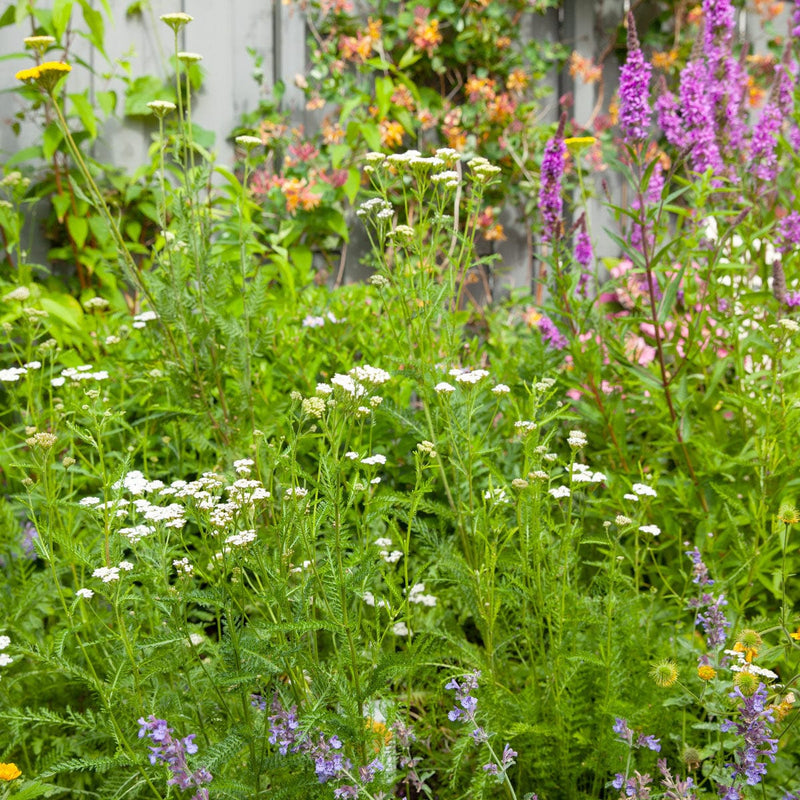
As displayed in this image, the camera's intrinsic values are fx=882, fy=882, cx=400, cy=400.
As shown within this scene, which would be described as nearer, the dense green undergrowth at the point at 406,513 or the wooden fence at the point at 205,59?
the dense green undergrowth at the point at 406,513

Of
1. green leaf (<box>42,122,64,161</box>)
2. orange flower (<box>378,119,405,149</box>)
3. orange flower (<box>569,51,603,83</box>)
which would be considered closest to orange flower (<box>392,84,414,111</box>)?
orange flower (<box>378,119,405,149</box>)

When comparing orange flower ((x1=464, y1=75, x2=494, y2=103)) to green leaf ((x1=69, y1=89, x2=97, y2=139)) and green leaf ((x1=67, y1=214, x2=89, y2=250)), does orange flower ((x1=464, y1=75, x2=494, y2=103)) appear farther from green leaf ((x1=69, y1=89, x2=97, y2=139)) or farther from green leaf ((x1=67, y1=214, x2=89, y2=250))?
green leaf ((x1=67, y1=214, x2=89, y2=250))

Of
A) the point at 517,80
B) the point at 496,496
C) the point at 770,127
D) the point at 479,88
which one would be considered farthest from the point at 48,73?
the point at 517,80

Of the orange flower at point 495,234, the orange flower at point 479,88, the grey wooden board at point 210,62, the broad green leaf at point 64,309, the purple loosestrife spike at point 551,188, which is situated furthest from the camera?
the orange flower at point 495,234

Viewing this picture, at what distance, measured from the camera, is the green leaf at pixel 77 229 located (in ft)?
11.0

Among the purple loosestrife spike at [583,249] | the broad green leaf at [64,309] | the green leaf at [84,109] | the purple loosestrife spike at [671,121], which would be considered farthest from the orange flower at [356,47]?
the purple loosestrife spike at [583,249]

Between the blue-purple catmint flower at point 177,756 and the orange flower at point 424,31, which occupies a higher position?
the orange flower at point 424,31

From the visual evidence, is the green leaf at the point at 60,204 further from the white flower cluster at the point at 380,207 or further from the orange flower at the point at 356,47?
the white flower cluster at the point at 380,207

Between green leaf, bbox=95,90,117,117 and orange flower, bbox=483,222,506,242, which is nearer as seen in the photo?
green leaf, bbox=95,90,117,117

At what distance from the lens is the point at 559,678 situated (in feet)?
5.13

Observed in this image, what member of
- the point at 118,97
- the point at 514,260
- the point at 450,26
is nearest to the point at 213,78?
the point at 118,97

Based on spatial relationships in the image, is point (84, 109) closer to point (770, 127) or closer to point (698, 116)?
point (698, 116)

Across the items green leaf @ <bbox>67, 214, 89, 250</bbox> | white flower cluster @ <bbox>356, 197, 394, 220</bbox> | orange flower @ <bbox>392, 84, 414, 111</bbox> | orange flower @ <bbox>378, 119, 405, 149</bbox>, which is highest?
orange flower @ <bbox>392, 84, 414, 111</bbox>

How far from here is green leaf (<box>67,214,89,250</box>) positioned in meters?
3.34
